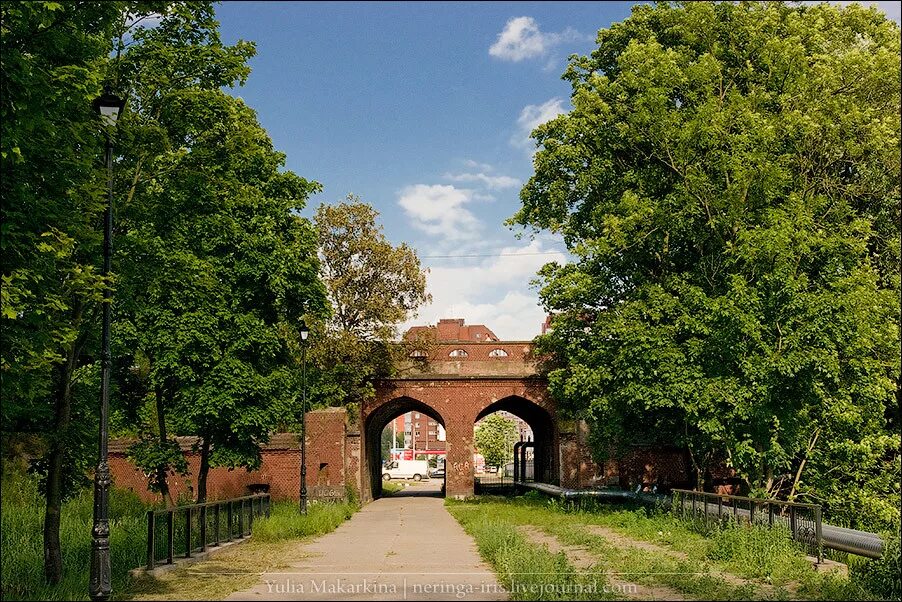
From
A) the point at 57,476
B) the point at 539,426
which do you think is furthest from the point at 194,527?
the point at 539,426

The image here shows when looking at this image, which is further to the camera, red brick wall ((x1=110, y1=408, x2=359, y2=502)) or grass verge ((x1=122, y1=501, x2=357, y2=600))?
red brick wall ((x1=110, y1=408, x2=359, y2=502))

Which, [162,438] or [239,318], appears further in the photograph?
[239,318]

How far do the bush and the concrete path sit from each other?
4.68m

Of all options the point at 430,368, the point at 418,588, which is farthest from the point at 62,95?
the point at 430,368

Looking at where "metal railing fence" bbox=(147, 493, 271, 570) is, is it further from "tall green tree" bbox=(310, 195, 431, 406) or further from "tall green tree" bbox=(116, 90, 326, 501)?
"tall green tree" bbox=(310, 195, 431, 406)

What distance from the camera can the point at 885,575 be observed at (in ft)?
34.1

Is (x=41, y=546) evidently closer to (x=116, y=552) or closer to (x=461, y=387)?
(x=116, y=552)

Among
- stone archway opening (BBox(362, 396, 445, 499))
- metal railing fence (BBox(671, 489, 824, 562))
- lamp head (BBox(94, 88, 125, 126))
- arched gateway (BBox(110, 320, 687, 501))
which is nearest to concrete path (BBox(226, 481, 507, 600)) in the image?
metal railing fence (BBox(671, 489, 824, 562))

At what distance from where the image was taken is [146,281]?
1377 cm

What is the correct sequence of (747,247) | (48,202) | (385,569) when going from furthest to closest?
(747,247) < (385,569) < (48,202)

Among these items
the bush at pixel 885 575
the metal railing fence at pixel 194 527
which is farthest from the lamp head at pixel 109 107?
the bush at pixel 885 575

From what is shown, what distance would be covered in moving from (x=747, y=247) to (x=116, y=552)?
1586cm

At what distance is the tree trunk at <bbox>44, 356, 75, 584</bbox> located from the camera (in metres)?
11.5

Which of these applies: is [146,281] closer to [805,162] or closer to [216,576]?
[216,576]
